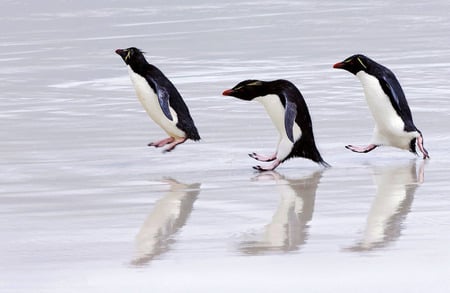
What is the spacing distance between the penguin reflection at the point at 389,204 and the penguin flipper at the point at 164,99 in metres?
1.36

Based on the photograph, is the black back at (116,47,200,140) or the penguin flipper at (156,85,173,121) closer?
the penguin flipper at (156,85,173,121)

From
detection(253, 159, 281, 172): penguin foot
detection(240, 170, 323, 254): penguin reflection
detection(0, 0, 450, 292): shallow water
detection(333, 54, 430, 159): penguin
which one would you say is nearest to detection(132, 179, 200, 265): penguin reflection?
detection(0, 0, 450, 292): shallow water

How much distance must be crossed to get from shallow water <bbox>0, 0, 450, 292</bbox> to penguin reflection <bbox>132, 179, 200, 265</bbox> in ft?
0.03

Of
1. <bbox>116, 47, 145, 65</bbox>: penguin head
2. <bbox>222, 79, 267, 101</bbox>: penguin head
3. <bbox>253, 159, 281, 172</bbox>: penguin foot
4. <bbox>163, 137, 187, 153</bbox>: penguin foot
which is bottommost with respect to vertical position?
<bbox>163, 137, 187, 153</bbox>: penguin foot

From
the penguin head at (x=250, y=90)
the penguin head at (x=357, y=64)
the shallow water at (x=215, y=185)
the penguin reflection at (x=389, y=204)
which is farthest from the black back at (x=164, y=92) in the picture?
the penguin reflection at (x=389, y=204)

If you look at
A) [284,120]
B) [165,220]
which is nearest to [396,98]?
[284,120]

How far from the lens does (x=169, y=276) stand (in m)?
4.97

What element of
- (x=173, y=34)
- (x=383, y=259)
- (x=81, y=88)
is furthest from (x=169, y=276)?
(x=173, y=34)

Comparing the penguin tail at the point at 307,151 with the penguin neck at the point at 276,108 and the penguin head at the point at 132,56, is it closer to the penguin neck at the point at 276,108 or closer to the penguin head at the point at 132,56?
the penguin neck at the point at 276,108

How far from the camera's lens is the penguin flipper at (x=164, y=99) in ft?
27.4

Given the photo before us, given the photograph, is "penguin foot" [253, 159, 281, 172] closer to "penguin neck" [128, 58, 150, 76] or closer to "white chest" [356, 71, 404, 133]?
"white chest" [356, 71, 404, 133]

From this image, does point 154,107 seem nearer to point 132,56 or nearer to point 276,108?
point 132,56

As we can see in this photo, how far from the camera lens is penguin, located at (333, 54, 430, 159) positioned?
26.5 feet

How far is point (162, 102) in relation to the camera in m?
8.44
